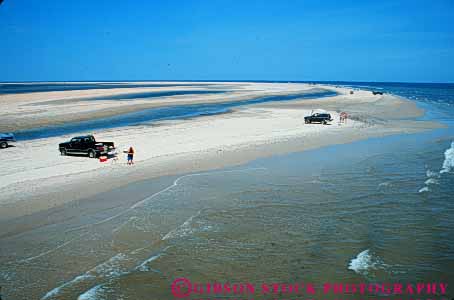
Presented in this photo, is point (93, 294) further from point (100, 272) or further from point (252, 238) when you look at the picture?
point (252, 238)

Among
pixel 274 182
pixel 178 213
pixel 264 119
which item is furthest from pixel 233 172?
pixel 264 119

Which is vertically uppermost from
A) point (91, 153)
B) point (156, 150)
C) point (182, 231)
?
point (91, 153)

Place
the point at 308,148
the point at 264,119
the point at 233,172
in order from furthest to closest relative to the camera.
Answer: the point at 264,119, the point at 308,148, the point at 233,172

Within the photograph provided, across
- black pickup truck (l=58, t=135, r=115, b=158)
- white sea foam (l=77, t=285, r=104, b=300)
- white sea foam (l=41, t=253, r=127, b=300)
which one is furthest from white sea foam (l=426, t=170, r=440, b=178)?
black pickup truck (l=58, t=135, r=115, b=158)

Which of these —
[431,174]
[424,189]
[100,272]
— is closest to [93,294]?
[100,272]

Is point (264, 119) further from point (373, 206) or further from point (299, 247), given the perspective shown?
point (299, 247)

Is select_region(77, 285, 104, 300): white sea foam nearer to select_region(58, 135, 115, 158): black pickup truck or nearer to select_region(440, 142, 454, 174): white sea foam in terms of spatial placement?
select_region(58, 135, 115, 158): black pickup truck
